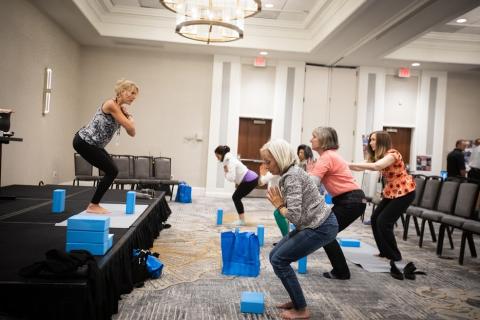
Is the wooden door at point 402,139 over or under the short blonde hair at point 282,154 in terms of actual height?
over

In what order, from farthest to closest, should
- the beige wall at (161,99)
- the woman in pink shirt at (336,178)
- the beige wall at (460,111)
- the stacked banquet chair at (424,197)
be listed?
the beige wall at (460,111)
the beige wall at (161,99)
the stacked banquet chair at (424,197)
the woman in pink shirt at (336,178)

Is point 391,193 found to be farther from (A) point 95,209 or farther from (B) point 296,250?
(A) point 95,209

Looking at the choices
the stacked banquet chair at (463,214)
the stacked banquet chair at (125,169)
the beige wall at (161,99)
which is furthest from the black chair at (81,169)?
the stacked banquet chair at (463,214)

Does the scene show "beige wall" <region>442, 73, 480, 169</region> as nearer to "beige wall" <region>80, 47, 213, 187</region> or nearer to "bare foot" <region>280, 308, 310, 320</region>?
"beige wall" <region>80, 47, 213, 187</region>

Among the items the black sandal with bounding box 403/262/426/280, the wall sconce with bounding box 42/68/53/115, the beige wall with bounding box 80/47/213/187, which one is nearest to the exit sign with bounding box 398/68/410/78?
the beige wall with bounding box 80/47/213/187

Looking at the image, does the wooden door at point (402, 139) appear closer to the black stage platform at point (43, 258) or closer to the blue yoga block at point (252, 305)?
the black stage platform at point (43, 258)

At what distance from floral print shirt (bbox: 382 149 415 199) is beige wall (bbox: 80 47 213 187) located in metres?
7.24

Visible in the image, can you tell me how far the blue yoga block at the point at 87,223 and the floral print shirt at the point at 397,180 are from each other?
2.54 m

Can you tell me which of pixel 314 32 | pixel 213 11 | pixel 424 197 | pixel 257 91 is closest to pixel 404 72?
pixel 314 32

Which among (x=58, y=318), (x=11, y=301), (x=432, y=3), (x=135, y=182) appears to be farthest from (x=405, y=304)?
(x=135, y=182)

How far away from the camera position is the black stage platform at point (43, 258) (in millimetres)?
1904

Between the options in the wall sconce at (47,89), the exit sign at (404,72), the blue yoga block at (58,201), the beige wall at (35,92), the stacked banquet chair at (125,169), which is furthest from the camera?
the exit sign at (404,72)

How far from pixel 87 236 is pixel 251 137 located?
8.50 metres

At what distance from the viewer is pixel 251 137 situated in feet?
35.4
